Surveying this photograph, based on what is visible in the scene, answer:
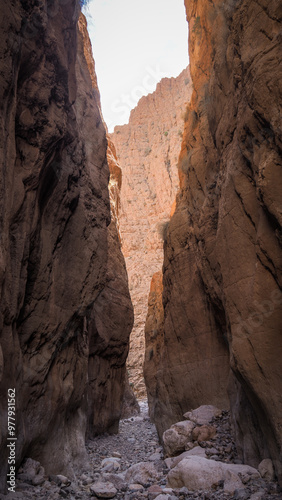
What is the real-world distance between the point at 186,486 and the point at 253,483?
4.02 ft

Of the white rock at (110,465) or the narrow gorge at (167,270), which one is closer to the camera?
the narrow gorge at (167,270)

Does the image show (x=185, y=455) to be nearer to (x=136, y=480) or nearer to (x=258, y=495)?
(x=136, y=480)

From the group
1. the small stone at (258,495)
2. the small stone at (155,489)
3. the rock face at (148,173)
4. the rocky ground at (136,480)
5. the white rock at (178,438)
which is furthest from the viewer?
the rock face at (148,173)

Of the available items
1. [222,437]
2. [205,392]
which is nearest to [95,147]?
[205,392]

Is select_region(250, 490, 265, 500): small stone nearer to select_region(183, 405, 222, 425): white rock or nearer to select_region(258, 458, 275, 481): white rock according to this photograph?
select_region(258, 458, 275, 481): white rock

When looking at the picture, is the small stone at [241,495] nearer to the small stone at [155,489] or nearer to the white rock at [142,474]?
the small stone at [155,489]

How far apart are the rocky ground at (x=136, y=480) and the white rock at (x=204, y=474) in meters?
0.12

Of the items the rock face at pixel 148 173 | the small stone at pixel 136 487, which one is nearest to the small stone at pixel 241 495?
the small stone at pixel 136 487

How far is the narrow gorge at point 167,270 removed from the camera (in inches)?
235

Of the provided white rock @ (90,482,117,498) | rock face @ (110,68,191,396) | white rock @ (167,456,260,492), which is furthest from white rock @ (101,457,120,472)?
rock face @ (110,68,191,396)

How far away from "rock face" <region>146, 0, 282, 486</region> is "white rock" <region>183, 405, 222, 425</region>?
0.77 m

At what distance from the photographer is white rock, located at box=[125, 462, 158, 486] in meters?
7.65

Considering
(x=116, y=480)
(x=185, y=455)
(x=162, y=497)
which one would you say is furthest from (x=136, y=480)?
(x=162, y=497)

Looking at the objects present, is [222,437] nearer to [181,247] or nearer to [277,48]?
[181,247]
